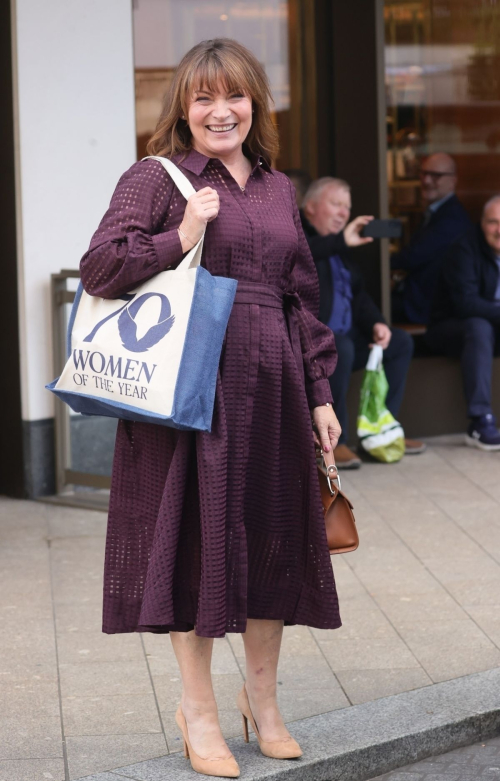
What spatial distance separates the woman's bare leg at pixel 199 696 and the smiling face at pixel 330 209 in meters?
4.49

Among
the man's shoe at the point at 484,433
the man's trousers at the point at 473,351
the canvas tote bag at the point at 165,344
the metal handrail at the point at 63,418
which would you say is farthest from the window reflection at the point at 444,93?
the canvas tote bag at the point at 165,344

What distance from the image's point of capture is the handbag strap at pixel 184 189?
10.1ft

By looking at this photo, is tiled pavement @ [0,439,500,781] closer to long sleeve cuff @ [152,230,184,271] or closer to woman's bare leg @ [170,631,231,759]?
woman's bare leg @ [170,631,231,759]

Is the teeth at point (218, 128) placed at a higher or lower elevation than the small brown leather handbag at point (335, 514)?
higher

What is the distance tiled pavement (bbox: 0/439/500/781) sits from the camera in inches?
142

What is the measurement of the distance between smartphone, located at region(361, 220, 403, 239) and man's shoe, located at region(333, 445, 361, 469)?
50.7 inches

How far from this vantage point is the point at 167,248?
308cm

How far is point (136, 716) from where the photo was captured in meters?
3.72

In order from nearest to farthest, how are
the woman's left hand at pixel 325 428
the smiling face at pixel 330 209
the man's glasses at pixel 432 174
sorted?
the woman's left hand at pixel 325 428, the smiling face at pixel 330 209, the man's glasses at pixel 432 174

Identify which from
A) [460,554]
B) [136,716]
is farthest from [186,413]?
[460,554]

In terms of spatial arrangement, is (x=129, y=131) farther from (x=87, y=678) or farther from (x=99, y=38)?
(x=87, y=678)

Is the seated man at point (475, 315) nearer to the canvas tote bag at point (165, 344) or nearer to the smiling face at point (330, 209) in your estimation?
the smiling face at point (330, 209)

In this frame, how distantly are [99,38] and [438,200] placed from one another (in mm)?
3025

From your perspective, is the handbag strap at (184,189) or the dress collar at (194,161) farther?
the dress collar at (194,161)
